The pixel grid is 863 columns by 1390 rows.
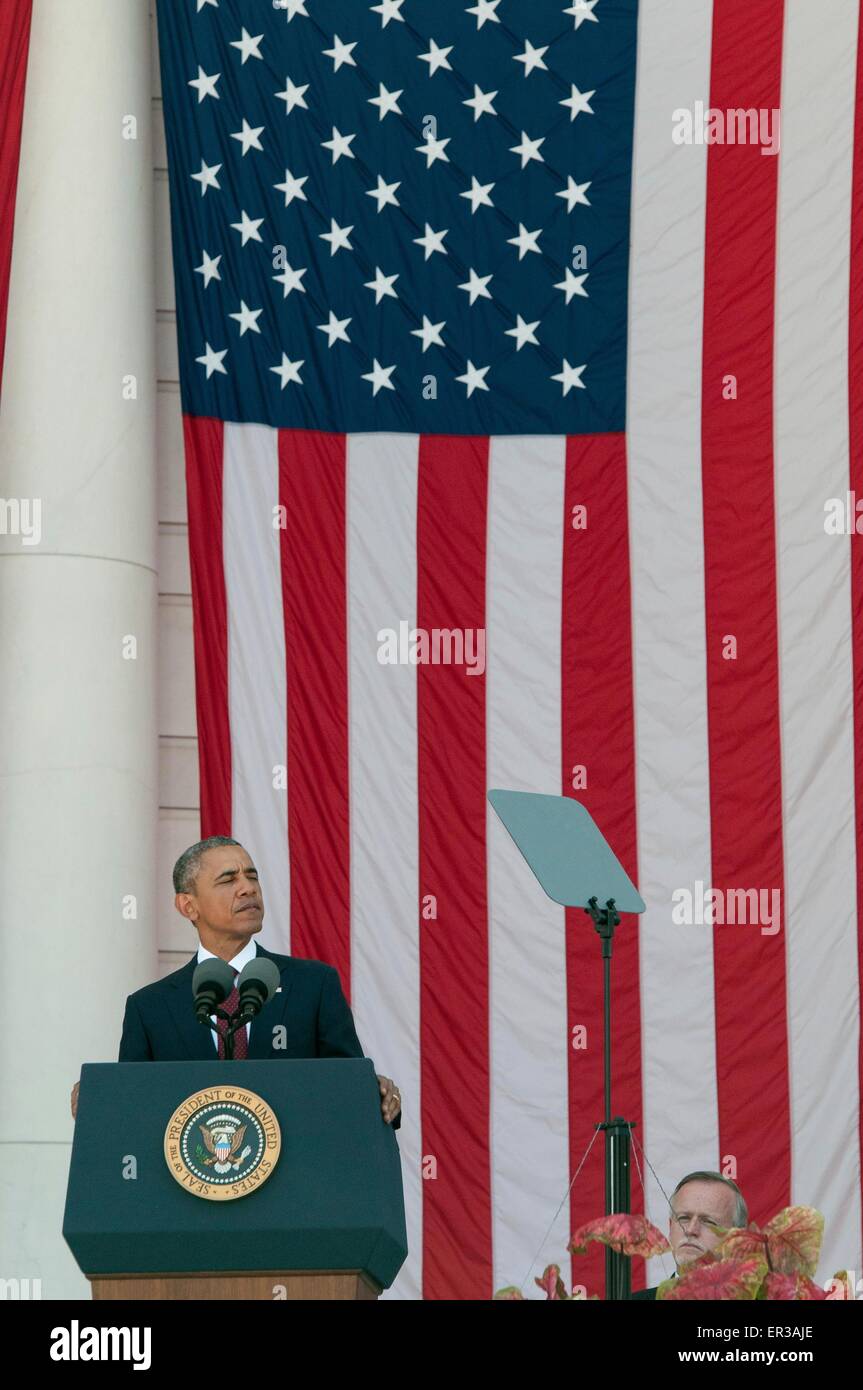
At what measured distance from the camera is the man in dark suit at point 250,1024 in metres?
5.15

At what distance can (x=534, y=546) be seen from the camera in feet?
29.2

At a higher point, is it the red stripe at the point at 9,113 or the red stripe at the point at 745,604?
the red stripe at the point at 9,113

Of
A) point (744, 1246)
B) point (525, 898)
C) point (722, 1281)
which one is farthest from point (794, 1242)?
point (525, 898)

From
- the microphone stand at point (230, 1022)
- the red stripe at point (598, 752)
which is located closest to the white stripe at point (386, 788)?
the red stripe at point (598, 752)

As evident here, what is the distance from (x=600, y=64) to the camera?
918cm

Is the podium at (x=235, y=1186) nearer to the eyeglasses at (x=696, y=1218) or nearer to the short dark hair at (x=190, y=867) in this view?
the short dark hair at (x=190, y=867)

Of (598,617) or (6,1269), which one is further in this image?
(598,617)

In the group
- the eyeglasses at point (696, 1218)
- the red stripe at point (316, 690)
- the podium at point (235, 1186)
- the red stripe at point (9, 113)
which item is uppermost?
the red stripe at point (9, 113)

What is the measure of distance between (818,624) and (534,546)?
1192 mm

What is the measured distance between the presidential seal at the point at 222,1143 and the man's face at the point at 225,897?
1.11m
